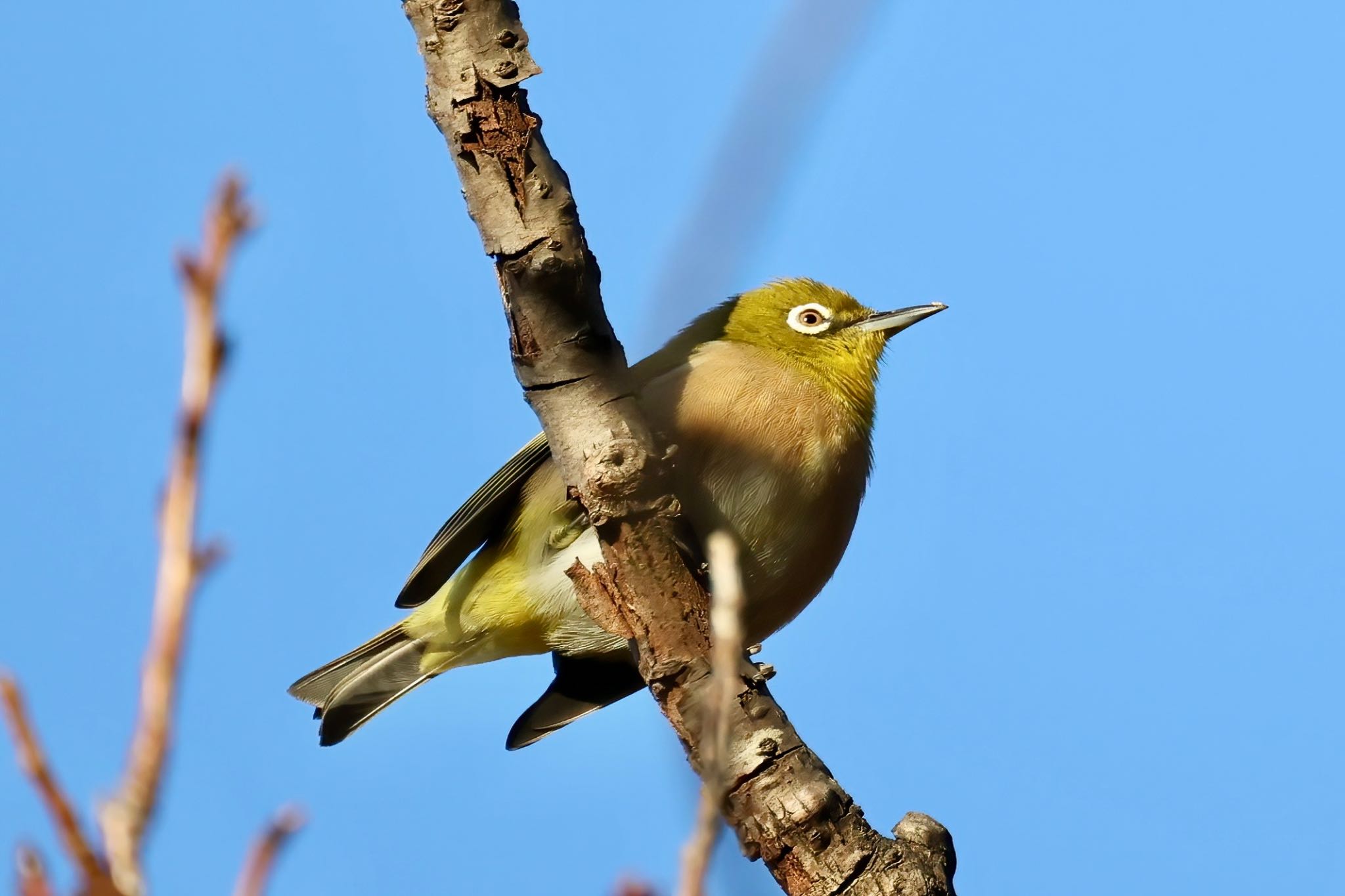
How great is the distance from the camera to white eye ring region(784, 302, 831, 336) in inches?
298

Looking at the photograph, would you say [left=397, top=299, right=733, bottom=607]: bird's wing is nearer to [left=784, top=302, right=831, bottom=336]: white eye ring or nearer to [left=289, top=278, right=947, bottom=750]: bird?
[left=289, top=278, right=947, bottom=750]: bird

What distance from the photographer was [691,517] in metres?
5.59

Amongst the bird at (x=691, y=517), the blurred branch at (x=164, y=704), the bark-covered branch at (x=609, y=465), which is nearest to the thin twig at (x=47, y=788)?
the blurred branch at (x=164, y=704)

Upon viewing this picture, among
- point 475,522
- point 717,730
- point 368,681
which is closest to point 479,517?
point 475,522

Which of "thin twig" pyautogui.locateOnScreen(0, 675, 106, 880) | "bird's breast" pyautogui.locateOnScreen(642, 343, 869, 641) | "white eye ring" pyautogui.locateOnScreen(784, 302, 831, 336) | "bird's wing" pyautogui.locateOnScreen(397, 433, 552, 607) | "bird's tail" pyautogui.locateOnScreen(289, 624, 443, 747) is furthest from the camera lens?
"white eye ring" pyautogui.locateOnScreen(784, 302, 831, 336)

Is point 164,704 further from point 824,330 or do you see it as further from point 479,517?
point 824,330

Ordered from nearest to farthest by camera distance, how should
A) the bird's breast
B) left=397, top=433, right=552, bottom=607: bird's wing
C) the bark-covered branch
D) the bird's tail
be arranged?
1. the bark-covered branch
2. the bird's breast
3. left=397, top=433, right=552, bottom=607: bird's wing
4. the bird's tail

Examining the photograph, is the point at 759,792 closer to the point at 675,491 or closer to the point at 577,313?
the point at 675,491

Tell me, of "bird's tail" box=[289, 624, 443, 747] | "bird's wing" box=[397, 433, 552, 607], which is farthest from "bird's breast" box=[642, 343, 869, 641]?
"bird's tail" box=[289, 624, 443, 747]

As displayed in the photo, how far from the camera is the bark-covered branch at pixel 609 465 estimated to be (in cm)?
412

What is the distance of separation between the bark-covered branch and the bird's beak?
3.42 metres

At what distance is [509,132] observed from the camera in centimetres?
414

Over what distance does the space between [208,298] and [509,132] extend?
2.85 m

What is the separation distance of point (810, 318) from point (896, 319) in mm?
554
